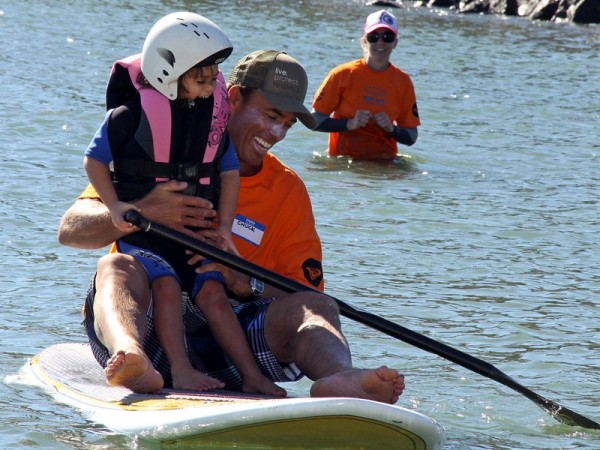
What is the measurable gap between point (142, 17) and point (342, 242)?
15.2 metres

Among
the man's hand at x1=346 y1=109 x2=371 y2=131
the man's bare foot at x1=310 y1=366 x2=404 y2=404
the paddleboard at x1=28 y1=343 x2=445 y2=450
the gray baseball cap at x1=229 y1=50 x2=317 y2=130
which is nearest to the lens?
the paddleboard at x1=28 y1=343 x2=445 y2=450

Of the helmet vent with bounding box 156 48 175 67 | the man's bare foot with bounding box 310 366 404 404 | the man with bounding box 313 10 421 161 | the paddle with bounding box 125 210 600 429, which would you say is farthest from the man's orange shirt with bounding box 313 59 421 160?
the man's bare foot with bounding box 310 366 404 404

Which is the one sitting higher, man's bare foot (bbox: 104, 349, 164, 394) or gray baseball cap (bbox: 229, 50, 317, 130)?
gray baseball cap (bbox: 229, 50, 317, 130)

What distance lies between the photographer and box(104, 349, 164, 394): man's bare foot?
4.10 meters

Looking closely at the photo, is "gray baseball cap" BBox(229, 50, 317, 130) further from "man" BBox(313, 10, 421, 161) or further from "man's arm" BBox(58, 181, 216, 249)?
"man" BBox(313, 10, 421, 161)

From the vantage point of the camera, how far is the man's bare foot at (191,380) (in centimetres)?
446

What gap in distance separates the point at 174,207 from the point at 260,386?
0.71 metres

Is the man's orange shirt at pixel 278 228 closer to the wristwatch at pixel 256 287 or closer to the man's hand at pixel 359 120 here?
the wristwatch at pixel 256 287

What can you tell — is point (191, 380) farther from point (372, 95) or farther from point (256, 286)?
point (372, 95)

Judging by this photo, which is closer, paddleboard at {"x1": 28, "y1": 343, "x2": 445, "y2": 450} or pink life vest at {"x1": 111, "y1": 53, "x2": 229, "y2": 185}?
paddleboard at {"x1": 28, "y1": 343, "x2": 445, "y2": 450}

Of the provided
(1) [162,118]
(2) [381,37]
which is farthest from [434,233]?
(1) [162,118]

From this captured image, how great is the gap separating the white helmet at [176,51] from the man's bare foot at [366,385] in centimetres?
122

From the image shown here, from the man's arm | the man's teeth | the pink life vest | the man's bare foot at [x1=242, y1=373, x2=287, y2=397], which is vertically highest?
the pink life vest

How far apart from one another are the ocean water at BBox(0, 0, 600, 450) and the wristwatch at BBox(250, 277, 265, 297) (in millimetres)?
766
